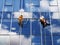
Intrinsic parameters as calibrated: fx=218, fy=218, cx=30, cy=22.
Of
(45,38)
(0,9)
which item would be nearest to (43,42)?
(45,38)

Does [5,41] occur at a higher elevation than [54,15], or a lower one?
lower

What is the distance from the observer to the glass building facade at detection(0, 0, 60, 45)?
10719mm

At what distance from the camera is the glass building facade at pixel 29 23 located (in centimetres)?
1072

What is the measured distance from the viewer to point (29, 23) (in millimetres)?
11078

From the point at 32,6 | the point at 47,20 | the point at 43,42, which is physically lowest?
the point at 43,42

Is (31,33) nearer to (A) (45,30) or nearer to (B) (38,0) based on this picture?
(A) (45,30)

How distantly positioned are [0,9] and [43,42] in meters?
2.85

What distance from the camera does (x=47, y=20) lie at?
11102 mm

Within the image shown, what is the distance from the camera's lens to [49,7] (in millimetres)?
11414

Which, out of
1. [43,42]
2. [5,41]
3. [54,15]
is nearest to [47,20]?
[54,15]

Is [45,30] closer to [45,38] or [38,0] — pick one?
[45,38]

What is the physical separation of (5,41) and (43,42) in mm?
1865

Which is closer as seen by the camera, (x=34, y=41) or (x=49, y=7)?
(x=34, y=41)

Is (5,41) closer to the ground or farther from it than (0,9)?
closer to the ground
